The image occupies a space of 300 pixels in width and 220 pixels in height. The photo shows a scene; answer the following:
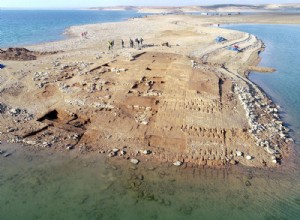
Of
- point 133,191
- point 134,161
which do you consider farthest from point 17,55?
point 133,191

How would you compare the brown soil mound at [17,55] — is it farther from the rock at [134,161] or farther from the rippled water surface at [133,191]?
the rock at [134,161]

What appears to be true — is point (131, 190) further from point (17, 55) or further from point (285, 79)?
point (17, 55)

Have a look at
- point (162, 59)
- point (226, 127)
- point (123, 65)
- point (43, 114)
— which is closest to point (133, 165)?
point (226, 127)

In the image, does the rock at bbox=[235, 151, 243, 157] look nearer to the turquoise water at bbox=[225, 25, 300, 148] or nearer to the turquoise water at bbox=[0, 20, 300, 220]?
the turquoise water at bbox=[0, 20, 300, 220]

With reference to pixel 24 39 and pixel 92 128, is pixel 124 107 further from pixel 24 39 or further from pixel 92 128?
pixel 24 39

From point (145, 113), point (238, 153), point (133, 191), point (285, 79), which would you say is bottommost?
point (285, 79)

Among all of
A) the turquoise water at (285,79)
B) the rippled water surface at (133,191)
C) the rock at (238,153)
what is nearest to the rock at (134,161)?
the rippled water surface at (133,191)
